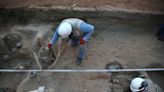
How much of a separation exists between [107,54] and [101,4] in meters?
1.80

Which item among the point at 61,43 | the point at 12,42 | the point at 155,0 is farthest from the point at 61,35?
the point at 155,0

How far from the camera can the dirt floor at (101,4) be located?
29.9 feet

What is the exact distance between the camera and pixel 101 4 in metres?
9.31

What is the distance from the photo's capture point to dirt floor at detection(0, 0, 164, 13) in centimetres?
912

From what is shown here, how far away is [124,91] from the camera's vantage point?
755cm

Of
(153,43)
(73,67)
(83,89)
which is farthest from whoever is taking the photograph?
(153,43)

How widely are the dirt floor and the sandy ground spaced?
438mm

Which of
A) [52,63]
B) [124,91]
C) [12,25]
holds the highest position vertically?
[12,25]

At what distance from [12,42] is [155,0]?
4650 mm

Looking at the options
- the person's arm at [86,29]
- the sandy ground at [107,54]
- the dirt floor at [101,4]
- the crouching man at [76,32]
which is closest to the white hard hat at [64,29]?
the crouching man at [76,32]

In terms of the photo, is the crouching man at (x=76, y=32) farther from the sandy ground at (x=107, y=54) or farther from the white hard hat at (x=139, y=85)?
the white hard hat at (x=139, y=85)

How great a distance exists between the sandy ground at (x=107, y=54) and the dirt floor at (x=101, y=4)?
438mm

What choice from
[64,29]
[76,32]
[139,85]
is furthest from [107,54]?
[139,85]

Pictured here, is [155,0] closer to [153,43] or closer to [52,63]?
[153,43]
